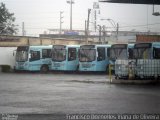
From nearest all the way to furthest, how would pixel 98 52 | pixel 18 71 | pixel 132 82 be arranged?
pixel 132 82 < pixel 98 52 < pixel 18 71

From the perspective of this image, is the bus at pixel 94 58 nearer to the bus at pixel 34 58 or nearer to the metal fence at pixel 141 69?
the bus at pixel 34 58

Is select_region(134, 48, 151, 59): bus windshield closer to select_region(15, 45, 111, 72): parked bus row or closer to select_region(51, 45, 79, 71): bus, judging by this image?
select_region(15, 45, 111, 72): parked bus row

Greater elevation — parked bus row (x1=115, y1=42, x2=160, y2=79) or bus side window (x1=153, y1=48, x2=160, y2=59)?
bus side window (x1=153, y1=48, x2=160, y2=59)

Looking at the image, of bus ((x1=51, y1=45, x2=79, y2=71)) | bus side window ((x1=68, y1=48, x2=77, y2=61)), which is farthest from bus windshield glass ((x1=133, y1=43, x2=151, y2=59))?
bus side window ((x1=68, y1=48, x2=77, y2=61))

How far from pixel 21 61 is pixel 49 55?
8.80ft

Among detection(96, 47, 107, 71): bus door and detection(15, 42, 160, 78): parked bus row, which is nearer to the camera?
detection(15, 42, 160, 78): parked bus row

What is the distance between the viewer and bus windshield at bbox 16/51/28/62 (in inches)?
1647

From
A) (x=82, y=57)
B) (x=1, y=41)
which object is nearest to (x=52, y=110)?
(x=82, y=57)

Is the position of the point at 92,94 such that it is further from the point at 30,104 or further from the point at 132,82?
the point at 132,82

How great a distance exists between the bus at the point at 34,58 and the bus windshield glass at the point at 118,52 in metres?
6.63

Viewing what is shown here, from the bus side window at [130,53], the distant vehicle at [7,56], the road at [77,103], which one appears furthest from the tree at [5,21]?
the road at [77,103]

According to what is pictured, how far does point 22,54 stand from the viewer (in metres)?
42.1

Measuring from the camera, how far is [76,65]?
40.8 meters

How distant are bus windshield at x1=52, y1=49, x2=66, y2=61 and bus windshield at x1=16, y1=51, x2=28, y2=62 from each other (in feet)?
9.19
